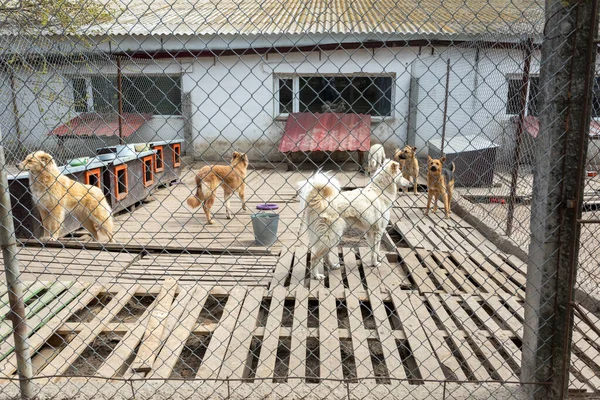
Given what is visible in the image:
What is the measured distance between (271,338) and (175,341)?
0.66 metres

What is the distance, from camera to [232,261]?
511cm

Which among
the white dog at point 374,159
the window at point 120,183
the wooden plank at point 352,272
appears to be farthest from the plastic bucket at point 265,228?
the white dog at point 374,159

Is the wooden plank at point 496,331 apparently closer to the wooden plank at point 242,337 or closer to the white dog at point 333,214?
the white dog at point 333,214

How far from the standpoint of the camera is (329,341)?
3.16m

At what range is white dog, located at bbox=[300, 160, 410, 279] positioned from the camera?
4.68m

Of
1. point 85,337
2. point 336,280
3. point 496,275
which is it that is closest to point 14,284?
point 85,337

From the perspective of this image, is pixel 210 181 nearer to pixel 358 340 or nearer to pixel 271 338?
pixel 271 338

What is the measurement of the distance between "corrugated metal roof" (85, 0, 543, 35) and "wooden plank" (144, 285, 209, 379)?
74.7 inches

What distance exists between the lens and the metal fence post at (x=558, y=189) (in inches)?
69.1

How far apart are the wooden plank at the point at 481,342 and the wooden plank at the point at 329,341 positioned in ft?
2.77

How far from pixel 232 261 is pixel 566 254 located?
12.2 feet

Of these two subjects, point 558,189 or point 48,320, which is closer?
point 558,189

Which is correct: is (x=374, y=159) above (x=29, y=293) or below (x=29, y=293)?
above

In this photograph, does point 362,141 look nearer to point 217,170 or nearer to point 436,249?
point 217,170
